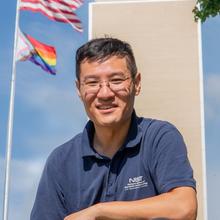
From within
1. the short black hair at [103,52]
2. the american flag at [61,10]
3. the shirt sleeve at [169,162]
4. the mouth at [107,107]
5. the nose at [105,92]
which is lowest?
the shirt sleeve at [169,162]

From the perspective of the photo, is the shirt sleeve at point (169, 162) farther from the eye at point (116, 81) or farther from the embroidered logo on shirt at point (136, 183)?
the eye at point (116, 81)

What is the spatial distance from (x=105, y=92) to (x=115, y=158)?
0.97 ft

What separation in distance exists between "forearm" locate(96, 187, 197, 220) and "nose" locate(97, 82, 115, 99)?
17.2 inches

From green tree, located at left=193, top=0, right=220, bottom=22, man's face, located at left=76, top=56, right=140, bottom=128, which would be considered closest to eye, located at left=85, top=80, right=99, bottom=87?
man's face, located at left=76, top=56, right=140, bottom=128

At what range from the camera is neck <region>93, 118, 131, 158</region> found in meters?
2.55

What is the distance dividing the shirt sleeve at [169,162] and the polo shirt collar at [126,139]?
0.08 m

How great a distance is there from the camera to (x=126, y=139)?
101 inches

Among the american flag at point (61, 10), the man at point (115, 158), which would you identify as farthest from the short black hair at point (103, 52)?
the american flag at point (61, 10)

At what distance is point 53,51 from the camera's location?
40.3ft

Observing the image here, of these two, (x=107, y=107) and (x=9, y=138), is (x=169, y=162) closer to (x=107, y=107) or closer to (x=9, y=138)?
Answer: (x=107, y=107)

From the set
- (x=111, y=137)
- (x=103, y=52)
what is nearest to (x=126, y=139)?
(x=111, y=137)

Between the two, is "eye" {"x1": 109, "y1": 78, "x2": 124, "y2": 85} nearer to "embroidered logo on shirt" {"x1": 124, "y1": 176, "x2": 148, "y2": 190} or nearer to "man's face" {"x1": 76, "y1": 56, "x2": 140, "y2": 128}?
"man's face" {"x1": 76, "y1": 56, "x2": 140, "y2": 128}

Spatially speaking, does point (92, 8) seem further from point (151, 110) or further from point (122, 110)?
point (122, 110)

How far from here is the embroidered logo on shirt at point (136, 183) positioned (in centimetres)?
244
